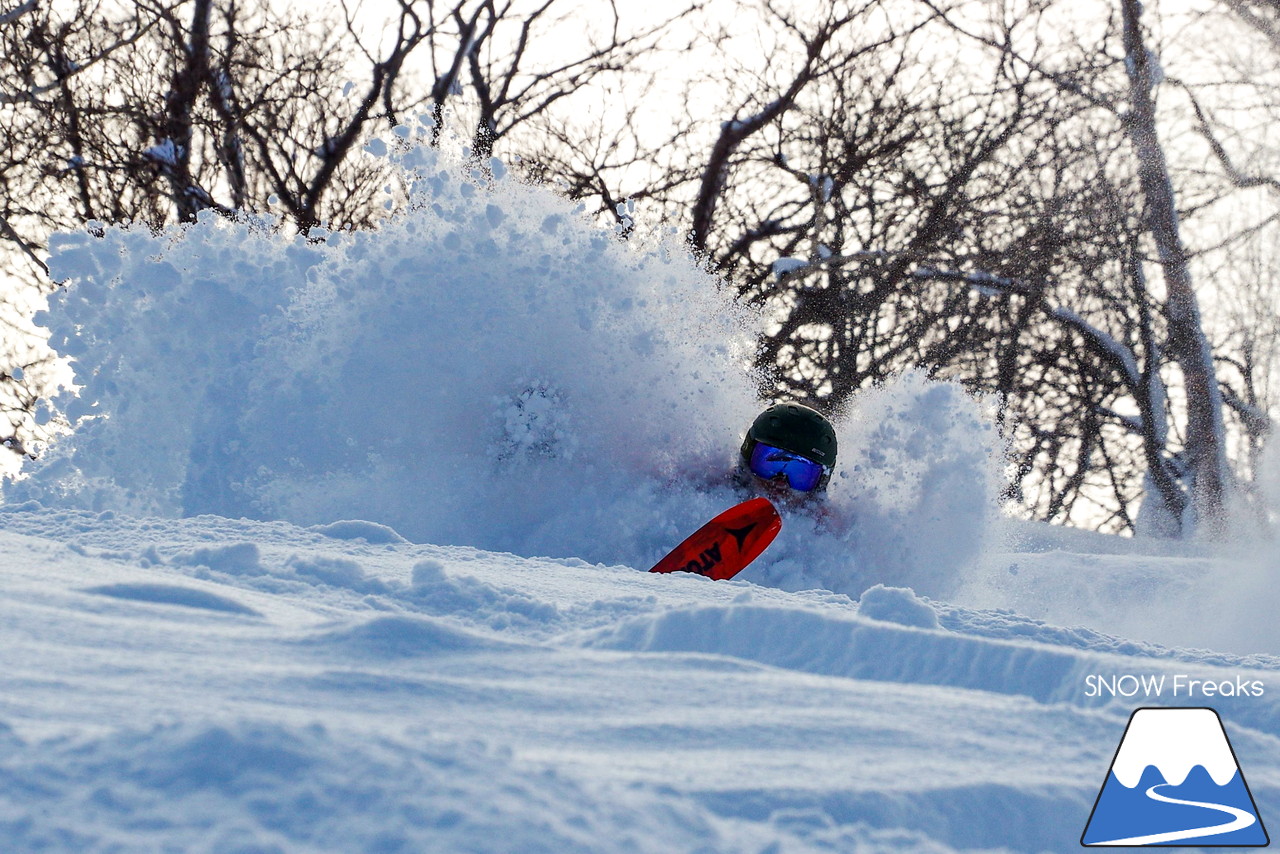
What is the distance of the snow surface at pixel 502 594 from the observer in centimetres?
121


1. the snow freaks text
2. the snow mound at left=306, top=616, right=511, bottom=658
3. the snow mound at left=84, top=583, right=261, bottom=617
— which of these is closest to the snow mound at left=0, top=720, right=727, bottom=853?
the snow mound at left=306, top=616, right=511, bottom=658

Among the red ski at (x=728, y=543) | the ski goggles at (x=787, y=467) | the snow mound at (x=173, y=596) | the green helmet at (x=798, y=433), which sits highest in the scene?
the green helmet at (x=798, y=433)

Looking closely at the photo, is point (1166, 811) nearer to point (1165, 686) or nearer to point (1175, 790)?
point (1175, 790)

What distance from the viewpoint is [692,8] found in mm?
11016

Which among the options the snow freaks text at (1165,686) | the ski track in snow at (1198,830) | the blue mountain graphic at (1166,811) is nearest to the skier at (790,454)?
the snow freaks text at (1165,686)

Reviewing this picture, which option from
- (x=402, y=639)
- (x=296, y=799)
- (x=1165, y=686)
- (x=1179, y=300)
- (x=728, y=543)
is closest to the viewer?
(x=296, y=799)

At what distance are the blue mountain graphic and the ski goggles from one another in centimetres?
341

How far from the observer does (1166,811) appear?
1.46m

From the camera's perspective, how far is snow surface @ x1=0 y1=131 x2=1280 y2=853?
1.21 m

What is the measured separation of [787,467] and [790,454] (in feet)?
0.31

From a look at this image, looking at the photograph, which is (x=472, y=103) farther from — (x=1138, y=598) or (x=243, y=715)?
(x=243, y=715)

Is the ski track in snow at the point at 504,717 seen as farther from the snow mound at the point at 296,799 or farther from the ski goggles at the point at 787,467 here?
the ski goggles at the point at 787,467

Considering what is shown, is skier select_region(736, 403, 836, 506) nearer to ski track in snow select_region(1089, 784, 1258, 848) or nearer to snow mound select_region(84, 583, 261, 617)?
snow mound select_region(84, 583, 261, 617)

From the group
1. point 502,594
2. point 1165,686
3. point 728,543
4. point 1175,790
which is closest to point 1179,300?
point 728,543
